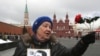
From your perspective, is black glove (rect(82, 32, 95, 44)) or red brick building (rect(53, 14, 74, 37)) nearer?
black glove (rect(82, 32, 95, 44))

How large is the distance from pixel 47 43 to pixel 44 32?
0.11 m

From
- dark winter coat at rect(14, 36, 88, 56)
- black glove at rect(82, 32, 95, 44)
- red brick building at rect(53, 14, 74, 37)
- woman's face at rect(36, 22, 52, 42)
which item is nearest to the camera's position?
black glove at rect(82, 32, 95, 44)

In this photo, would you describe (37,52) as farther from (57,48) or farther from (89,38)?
(89,38)

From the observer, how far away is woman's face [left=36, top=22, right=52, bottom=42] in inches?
145

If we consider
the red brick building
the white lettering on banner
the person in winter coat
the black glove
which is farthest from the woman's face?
the red brick building

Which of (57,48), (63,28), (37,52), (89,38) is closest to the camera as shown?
(89,38)

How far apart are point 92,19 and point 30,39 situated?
678 millimetres

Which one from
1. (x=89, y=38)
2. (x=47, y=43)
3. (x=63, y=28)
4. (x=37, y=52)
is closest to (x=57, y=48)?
(x=47, y=43)

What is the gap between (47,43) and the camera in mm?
3734

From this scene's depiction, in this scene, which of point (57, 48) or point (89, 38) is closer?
point (89, 38)

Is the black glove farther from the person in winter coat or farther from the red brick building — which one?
the red brick building

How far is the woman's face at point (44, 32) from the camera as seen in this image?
12.1 ft

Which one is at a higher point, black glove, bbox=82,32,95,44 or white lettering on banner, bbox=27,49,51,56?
black glove, bbox=82,32,95,44

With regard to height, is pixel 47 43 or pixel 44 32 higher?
pixel 44 32
